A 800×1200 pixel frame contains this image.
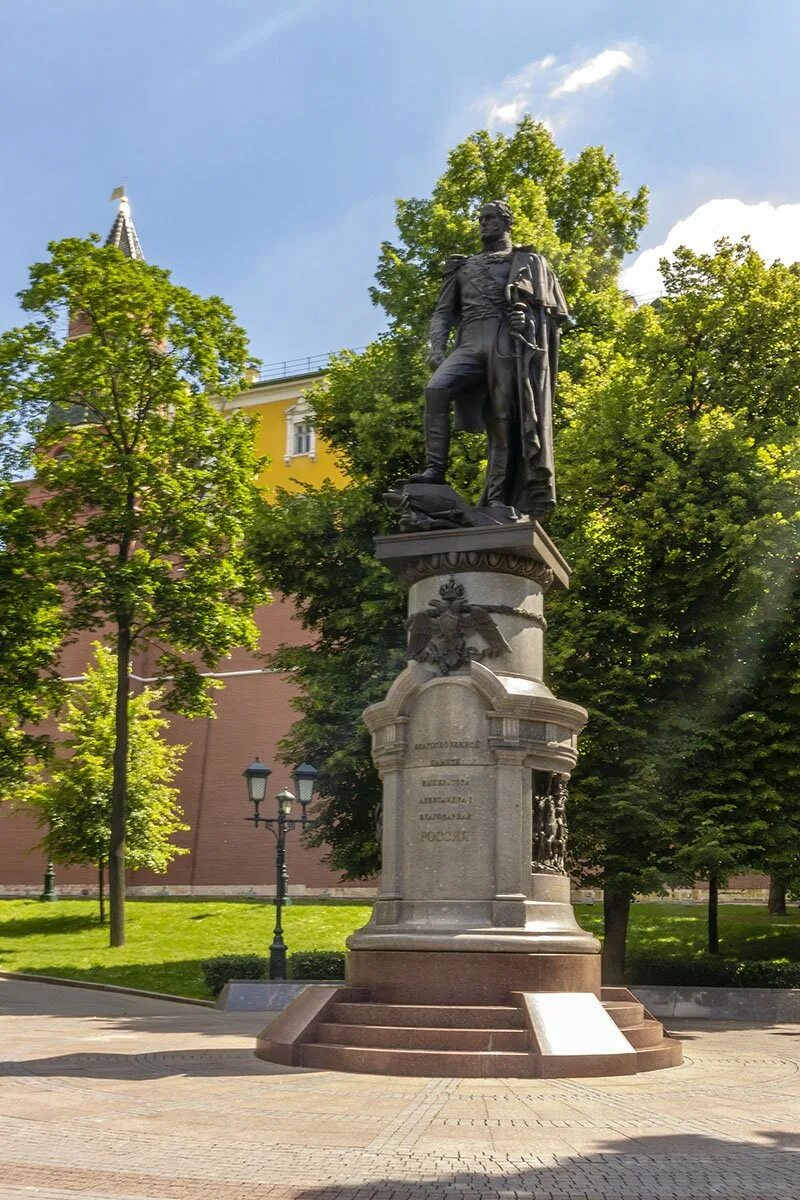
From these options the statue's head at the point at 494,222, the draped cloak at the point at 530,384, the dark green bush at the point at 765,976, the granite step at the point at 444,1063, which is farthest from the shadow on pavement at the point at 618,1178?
the dark green bush at the point at 765,976

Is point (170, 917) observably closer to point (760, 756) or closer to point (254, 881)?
point (254, 881)

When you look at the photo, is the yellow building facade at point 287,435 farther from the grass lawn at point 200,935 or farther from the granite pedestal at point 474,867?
the granite pedestal at point 474,867

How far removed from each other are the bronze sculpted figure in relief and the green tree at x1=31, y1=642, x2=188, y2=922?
23104mm

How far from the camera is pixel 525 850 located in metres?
11.8

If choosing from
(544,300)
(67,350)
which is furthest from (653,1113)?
(67,350)

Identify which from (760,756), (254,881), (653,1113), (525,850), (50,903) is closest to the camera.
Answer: (653,1113)

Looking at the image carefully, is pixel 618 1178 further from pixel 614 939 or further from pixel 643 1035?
pixel 614 939

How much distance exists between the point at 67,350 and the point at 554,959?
23.3m

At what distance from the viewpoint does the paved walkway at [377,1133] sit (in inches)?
247

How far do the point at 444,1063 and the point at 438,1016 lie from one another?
767 millimetres

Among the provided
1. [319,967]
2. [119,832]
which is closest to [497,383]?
[319,967]

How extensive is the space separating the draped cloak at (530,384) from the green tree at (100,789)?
23172mm

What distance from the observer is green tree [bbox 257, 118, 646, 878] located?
25.6 meters

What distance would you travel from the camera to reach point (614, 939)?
76.1 ft
